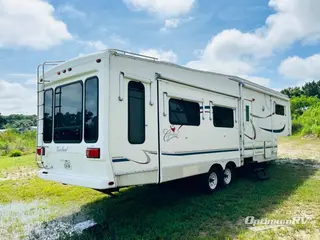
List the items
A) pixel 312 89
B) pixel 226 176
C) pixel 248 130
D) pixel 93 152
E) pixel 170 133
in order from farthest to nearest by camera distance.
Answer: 1. pixel 312 89
2. pixel 248 130
3. pixel 226 176
4. pixel 170 133
5. pixel 93 152

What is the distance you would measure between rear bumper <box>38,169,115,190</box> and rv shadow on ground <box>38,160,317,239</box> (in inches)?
31.1

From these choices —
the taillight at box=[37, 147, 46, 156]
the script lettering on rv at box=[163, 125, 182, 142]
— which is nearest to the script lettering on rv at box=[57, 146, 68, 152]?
the taillight at box=[37, 147, 46, 156]

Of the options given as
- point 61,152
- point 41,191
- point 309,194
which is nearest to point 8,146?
point 41,191

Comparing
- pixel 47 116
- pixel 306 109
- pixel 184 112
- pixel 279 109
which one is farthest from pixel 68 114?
pixel 306 109

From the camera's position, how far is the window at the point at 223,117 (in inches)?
255

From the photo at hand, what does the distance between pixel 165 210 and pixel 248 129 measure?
3.79 meters

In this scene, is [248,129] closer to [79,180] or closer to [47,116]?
[79,180]

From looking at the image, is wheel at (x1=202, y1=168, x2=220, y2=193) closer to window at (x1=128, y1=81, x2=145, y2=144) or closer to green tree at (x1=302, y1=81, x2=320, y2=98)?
window at (x1=128, y1=81, x2=145, y2=144)

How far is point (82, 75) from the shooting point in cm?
446

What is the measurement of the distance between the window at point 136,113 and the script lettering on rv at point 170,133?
22.4 inches

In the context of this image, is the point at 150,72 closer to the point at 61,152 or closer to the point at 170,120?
the point at 170,120

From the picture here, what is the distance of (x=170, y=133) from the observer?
16.6 ft

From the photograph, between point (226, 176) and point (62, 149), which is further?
point (226, 176)

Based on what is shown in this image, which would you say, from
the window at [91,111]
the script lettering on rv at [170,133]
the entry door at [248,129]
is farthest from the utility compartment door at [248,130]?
the window at [91,111]
